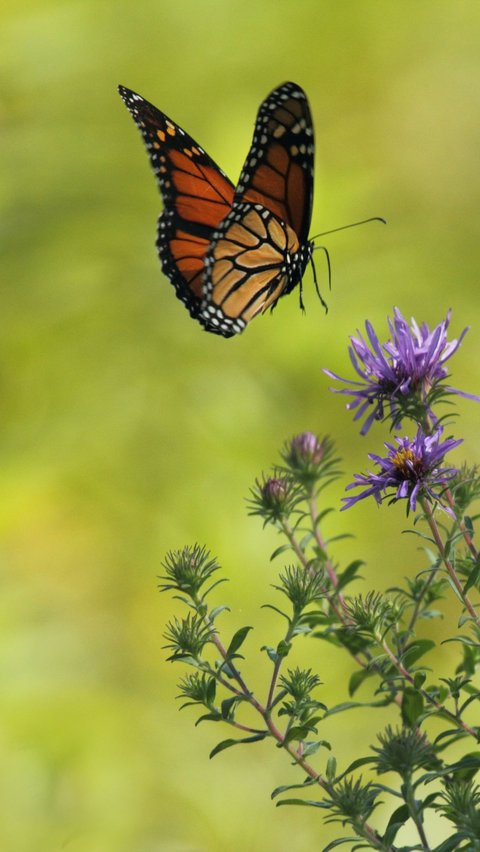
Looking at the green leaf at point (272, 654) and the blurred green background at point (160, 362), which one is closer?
the green leaf at point (272, 654)

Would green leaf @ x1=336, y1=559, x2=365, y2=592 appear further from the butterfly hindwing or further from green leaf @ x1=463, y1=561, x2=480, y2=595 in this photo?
the butterfly hindwing

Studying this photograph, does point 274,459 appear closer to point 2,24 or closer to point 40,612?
point 40,612

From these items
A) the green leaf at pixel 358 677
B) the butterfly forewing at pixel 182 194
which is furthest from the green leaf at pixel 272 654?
the butterfly forewing at pixel 182 194

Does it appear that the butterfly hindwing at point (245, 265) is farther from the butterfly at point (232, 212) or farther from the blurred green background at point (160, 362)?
the blurred green background at point (160, 362)

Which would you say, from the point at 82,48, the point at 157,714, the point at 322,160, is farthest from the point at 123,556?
the point at 82,48

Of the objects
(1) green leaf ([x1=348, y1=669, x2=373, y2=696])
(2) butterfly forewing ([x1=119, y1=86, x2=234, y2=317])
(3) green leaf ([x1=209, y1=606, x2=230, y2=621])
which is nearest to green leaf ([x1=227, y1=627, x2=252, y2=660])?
(3) green leaf ([x1=209, y1=606, x2=230, y2=621])

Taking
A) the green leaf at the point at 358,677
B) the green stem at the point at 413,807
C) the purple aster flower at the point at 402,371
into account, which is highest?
the purple aster flower at the point at 402,371

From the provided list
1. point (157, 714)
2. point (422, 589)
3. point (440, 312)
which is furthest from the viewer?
point (440, 312)

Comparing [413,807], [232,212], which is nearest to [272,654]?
[413,807]
